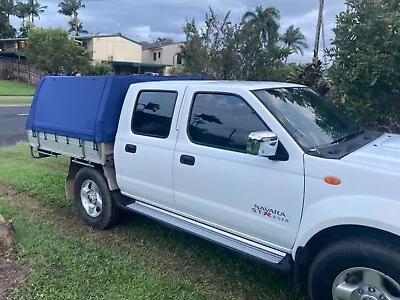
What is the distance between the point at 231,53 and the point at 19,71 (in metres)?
37.8

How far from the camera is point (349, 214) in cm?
268

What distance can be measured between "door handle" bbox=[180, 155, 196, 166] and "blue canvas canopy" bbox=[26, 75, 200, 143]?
1166 millimetres

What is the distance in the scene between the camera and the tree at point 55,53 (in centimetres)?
3531

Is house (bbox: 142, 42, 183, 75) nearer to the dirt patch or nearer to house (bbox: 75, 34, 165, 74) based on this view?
house (bbox: 75, 34, 165, 74)

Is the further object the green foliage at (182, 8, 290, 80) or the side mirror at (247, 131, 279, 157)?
the green foliage at (182, 8, 290, 80)

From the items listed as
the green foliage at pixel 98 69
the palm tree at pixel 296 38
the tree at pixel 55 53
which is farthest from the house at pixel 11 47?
the palm tree at pixel 296 38

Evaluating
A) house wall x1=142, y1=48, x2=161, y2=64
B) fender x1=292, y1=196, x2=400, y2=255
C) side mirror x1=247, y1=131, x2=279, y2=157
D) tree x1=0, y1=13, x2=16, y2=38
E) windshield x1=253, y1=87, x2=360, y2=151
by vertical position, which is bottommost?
fender x1=292, y1=196, x2=400, y2=255

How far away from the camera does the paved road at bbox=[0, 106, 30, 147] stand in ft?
37.5

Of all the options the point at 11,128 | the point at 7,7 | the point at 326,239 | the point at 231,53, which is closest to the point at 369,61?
the point at 326,239

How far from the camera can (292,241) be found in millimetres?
3074

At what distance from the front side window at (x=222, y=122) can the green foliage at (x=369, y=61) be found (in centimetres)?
311

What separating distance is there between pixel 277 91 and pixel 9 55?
5445 centimetres

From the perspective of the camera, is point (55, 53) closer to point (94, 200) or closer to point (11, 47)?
point (11, 47)

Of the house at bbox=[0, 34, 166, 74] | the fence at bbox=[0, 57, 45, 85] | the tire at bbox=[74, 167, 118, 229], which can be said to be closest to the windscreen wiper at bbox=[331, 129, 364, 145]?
the tire at bbox=[74, 167, 118, 229]
